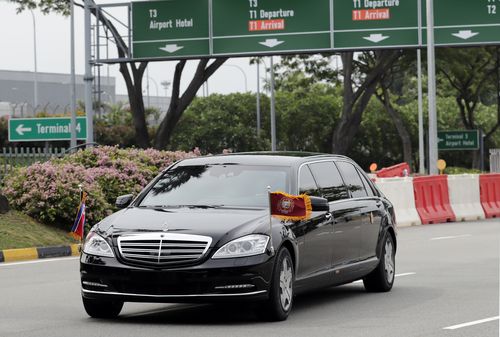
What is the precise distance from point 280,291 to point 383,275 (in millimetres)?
3100

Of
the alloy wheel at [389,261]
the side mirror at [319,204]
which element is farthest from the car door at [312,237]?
the alloy wheel at [389,261]

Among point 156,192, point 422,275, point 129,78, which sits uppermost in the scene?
point 129,78

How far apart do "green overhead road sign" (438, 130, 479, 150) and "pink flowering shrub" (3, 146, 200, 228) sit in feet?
104

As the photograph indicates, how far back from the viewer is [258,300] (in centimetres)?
1056

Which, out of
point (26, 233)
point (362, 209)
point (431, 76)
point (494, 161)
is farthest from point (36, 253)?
point (494, 161)

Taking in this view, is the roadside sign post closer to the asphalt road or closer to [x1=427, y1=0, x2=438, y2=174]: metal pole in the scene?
[x1=427, y1=0, x2=438, y2=174]: metal pole

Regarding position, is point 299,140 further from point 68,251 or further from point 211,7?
point 68,251

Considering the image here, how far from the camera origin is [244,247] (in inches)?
414

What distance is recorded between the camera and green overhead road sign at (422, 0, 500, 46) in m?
36.8

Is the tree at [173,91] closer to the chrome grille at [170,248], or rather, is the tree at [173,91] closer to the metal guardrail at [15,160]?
the metal guardrail at [15,160]

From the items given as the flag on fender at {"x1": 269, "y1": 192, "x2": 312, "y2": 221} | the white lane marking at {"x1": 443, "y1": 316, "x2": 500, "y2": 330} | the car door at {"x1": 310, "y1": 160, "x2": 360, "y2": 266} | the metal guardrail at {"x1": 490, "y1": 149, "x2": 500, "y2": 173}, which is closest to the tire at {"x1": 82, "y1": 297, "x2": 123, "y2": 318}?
the flag on fender at {"x1": 269, "y1": 192, "x2": 312, "y2": 221}

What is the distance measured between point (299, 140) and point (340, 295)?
59.9m

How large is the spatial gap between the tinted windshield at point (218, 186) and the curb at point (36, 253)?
292 inches

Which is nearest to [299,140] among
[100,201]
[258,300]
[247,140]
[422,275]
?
[247,140]
